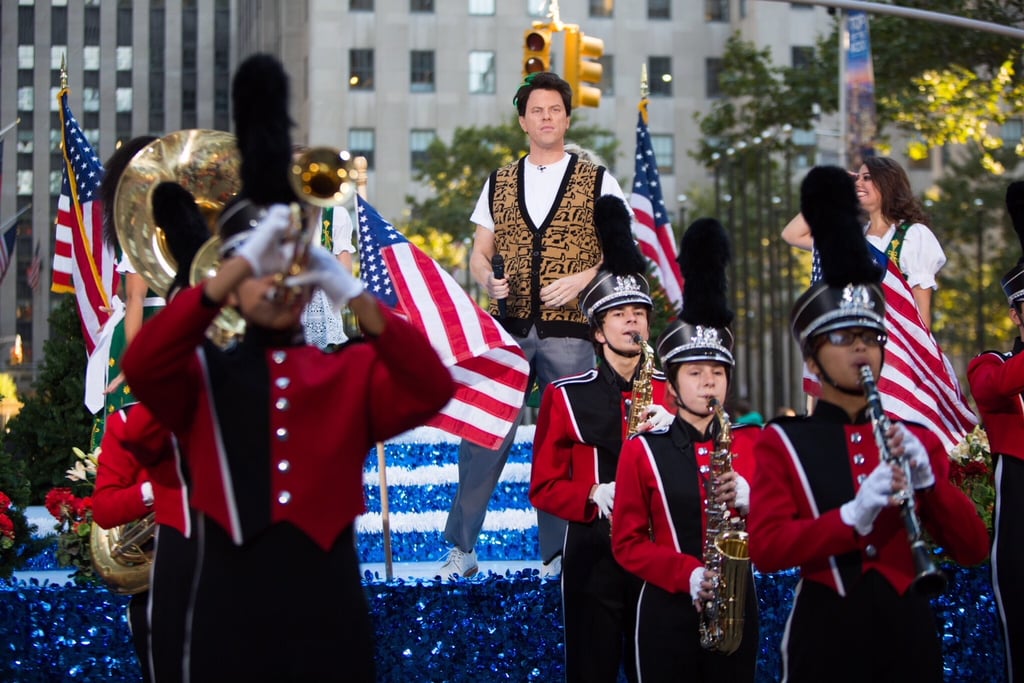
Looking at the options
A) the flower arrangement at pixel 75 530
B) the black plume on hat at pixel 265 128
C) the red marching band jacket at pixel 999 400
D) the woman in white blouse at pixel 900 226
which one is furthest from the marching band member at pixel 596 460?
the flower arrangement at pixel 75 530

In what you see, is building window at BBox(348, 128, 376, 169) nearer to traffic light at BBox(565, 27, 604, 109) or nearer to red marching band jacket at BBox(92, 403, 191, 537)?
traffic light at BBox(565, 27, 604, 109)

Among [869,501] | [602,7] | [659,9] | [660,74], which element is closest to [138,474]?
[869,501]

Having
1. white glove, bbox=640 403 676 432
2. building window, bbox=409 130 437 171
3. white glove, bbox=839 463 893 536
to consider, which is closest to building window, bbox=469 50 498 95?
building window, bbox=409 130 437 171

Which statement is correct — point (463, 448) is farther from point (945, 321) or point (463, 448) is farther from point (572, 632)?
point (945, 321)

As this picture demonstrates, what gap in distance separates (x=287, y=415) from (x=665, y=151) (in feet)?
185

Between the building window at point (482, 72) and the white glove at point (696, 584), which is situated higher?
the building window at point (482, 72)

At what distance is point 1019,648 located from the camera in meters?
6.75

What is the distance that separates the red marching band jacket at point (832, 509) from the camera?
190 inches

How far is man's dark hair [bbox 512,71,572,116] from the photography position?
341 inches

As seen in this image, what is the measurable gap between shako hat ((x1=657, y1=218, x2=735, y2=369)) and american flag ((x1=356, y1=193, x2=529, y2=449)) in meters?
2.23

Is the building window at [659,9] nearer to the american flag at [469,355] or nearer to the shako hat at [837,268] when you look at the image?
the american flag at [469,355]

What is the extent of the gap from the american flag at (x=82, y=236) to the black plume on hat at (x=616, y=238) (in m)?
4.99

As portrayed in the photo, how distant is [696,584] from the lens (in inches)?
220

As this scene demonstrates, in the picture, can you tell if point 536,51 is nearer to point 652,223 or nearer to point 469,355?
point 652,223
